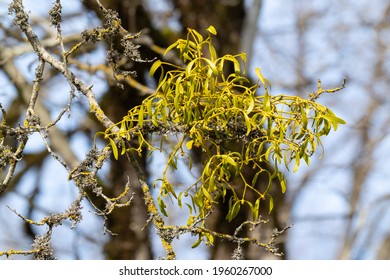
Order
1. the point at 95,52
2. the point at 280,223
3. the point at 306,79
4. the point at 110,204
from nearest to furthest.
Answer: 1. the point at 110,204
2. the point at 95,52
3. the point at 280,223
4. the point at 306,79

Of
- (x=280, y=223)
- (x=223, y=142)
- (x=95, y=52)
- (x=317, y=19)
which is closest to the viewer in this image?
(x=223, y=142)

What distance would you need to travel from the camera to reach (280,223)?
20.2ft

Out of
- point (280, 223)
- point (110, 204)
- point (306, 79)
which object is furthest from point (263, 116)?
point (306, 79)

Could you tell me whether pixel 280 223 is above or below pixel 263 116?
above

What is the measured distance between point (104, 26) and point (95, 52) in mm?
3737

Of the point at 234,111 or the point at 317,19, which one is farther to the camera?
Answer: the point at 317,19

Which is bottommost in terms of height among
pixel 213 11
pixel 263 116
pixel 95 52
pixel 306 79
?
pixel 263 116

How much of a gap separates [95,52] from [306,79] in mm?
4184

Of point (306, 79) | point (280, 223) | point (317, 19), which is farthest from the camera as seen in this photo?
point (317, 19)

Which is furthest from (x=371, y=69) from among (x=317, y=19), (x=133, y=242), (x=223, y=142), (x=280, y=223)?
(x=223, y=142)

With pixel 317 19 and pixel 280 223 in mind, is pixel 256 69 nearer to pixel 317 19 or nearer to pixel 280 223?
pixel 280 223

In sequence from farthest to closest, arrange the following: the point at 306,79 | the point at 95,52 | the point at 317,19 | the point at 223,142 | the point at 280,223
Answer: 1. the point at 317,19
2. the point at 306,79
3. the point at 280,223
4. the point at 95,52
5. the point at 223,142

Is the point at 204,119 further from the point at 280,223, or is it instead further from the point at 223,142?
the point at 280,223

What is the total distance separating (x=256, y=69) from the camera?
1.83m
